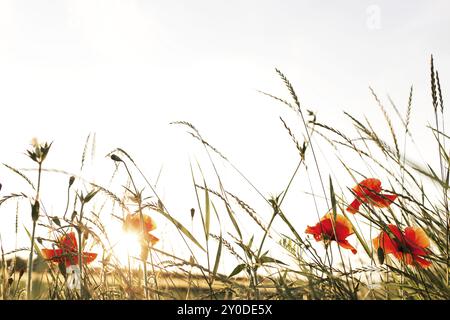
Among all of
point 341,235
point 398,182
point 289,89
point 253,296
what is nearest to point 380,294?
point 341,235

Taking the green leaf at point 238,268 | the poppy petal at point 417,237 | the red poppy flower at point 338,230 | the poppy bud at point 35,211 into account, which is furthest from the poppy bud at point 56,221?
the poppy petal at point 417,237

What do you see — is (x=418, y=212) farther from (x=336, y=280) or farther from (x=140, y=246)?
(x=140, y=246)

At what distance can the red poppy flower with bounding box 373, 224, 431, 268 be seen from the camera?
71.1 inches

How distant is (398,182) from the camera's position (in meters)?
1.99

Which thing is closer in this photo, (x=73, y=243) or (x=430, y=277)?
(x=430, y=277)

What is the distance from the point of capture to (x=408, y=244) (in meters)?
1.87

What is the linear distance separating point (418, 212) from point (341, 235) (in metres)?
0.33

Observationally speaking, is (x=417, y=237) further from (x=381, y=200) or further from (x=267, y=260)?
(x=267, y=260)

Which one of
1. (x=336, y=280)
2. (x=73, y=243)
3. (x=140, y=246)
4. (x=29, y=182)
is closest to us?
(x=336, y=280)

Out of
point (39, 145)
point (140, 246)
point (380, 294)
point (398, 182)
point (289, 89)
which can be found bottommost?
point (380, 294)

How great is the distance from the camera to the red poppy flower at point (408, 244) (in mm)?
1807

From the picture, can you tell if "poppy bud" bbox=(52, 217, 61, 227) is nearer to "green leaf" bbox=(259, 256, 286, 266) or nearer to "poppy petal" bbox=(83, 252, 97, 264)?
"poppy petal" bbox=(83, 252, 97, 264)

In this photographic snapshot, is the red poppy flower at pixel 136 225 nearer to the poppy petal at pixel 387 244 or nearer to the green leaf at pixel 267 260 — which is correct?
the green leaf at pixel 267 260

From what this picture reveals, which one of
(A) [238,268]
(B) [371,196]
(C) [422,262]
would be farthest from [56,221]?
(C) [422,262]
